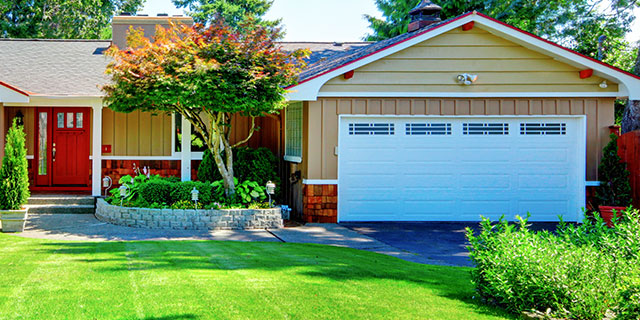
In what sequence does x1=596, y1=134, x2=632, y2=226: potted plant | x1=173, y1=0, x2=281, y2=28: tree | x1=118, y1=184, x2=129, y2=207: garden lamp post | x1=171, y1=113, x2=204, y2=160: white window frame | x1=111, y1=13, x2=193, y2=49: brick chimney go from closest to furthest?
x1=118, y1=184, x2=129, y2=207: garden lamp post
x1=596, y1=134, x2=632, y2=226: potted plant
x1=171, y1=113, x2=204, y2=160: white window frame
x1=111, y1=13, x2=193, y2=49: brick chimney
x1=173, y1=0, x2=281, y2=28: tree

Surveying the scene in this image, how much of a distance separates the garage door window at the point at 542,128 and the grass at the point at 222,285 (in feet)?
18.3

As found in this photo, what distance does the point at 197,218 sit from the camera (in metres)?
10.8

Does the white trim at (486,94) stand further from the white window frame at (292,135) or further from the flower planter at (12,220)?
the flower planter at (12,220)

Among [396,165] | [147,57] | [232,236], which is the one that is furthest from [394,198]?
[147,57]

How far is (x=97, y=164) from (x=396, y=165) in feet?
20.0

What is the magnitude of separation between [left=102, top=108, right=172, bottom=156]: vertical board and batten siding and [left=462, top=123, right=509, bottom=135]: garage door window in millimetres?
6426

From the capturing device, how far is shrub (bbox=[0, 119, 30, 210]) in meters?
10.0

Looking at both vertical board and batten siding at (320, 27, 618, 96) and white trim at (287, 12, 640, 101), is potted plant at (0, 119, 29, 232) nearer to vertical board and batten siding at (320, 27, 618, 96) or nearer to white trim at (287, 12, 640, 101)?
white trim at (287, 12, 640, 101)

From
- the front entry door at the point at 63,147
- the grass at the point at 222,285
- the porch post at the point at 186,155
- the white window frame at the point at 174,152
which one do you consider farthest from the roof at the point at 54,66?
the grass at the point at 222,285

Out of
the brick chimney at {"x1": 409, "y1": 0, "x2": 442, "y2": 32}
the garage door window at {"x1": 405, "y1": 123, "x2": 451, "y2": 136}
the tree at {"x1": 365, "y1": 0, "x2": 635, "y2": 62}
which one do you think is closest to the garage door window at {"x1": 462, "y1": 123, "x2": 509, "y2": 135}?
the garage door window at {"x1": 405, "y1": 123, "x2": 451, "y2": 136}

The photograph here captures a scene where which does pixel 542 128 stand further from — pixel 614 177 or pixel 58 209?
pixel 58 209

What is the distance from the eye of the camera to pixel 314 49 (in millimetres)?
17156

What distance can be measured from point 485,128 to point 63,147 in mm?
9175

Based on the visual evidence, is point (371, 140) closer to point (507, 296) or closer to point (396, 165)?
point (396, 165)
